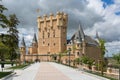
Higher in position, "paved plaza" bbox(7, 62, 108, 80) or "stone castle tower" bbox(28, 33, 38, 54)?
"stone castle tower" bbox(28, 33, 38, 54)

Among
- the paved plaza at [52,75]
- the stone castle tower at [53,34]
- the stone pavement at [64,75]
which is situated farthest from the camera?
the stone castle tower at [53,34]

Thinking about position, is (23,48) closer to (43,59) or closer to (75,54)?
(43,59)

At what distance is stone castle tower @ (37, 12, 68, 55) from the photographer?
12038 cm

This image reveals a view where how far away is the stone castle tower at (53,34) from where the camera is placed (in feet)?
395

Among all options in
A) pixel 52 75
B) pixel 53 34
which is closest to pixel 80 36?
pixel 53 34

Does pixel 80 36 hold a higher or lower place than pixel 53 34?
lower

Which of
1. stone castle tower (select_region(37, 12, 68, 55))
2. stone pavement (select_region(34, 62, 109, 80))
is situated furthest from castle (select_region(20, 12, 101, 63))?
stone pavement (select_region(34, 62, 109, 80))

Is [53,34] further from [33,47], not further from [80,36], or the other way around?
[33,47]

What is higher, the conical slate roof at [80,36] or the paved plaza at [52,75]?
the conical slate roof at [80,36]

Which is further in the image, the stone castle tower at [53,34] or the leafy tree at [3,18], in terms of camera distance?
the stone castle tower at [53,34]

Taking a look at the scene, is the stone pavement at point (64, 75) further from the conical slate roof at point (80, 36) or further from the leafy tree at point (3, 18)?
the conical slate roof at point (80, 36)

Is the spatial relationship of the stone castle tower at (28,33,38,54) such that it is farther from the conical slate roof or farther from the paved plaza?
the paved plaza

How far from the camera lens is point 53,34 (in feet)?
403

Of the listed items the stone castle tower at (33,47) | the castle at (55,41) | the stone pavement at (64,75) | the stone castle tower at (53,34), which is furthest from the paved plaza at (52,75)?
the stone castle tower at (33,47)
